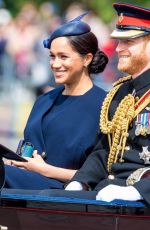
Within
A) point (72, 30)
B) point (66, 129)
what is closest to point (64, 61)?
point (72, 30)

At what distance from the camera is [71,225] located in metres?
4.02

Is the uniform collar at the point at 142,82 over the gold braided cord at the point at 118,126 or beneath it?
over

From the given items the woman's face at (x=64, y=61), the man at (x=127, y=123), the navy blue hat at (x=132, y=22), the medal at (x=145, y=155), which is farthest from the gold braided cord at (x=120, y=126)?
the woman's face at (x=64, y=61)

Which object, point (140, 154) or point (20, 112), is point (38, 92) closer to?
point (20, 112)

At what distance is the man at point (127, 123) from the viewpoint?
4473 millimetres

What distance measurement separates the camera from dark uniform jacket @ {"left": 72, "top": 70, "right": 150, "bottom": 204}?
4465 mm

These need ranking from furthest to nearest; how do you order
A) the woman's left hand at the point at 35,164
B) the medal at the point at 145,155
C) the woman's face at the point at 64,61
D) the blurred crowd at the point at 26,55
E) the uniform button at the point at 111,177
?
the blurred crowd at the point at 26,55, the woman's face at the point at 64,61, the woman's left hand at the point at 35,164, the uniform button at the point at 111,177, the medal at the point at 145,155

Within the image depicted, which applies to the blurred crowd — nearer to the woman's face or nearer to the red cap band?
the woman's face

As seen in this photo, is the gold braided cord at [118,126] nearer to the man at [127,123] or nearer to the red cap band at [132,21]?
the man at [127,123]

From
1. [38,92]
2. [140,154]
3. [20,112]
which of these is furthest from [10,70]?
[140,154]

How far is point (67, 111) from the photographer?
512 cm

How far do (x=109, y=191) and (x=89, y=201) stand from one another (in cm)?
15

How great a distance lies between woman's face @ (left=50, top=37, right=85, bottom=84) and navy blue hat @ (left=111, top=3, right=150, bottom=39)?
517 millimetres

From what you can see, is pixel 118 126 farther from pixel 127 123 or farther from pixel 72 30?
pixel 72 30
